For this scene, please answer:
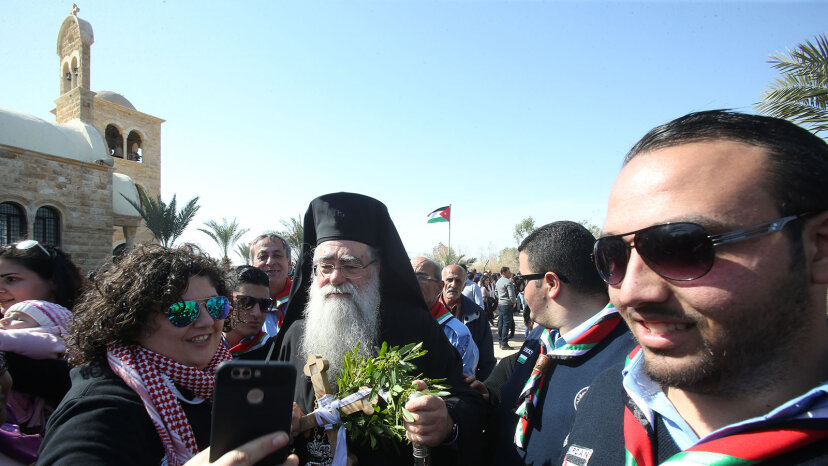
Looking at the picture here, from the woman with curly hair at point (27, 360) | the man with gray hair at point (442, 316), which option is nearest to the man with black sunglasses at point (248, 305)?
the woman with curly hair at point (27, 360)

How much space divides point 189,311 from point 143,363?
0.89 feet

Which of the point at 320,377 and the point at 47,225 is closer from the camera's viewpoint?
the point at 320,377

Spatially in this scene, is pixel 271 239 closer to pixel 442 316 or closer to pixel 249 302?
pixel 249 302

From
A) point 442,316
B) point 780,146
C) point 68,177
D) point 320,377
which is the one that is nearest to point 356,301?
point 320,377

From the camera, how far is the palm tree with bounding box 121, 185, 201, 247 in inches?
840

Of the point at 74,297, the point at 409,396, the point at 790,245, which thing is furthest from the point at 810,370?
the point at 74,297

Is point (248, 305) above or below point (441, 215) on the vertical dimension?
below

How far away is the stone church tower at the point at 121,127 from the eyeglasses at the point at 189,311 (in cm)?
2417

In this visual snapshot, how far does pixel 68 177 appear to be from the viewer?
1694 centimetres

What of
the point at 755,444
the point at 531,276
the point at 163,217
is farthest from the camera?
the point at 163,217

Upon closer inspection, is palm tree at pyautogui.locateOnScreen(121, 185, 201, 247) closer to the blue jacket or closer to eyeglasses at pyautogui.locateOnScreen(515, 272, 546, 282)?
the blue jacket

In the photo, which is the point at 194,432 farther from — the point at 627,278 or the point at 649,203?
the point at 649,203

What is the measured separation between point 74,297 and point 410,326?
8.77 ft

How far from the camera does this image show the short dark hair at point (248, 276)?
3.84 m
